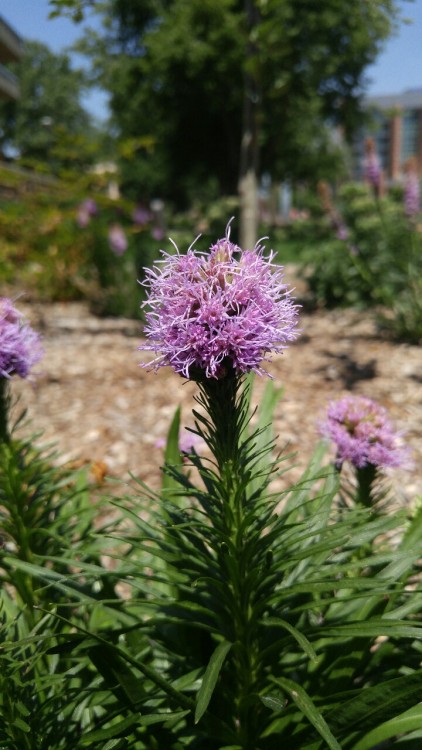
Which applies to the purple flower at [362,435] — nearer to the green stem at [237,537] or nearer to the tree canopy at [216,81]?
the green stem at [237,537]

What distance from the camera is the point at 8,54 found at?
1110cm

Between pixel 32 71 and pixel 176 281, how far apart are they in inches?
2602

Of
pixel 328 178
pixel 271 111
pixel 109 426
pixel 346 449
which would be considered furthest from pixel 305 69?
pixel 346 449

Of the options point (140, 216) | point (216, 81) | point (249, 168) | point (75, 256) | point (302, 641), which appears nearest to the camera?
point (302, 641)

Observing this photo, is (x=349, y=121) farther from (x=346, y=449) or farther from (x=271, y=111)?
(x=346, y=449)

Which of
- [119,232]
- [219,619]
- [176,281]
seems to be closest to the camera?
[176,281]

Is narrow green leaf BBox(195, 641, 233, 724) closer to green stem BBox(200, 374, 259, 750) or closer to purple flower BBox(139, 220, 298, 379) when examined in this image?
green stem BBox(200, 374, 259, 750)

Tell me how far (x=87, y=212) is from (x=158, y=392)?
4.72m

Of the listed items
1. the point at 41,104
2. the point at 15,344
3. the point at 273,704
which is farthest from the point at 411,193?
the point at 41,104

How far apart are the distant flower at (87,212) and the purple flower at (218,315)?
24.6ft

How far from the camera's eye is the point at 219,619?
1.36 meters

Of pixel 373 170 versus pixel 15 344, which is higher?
pixel 373 170

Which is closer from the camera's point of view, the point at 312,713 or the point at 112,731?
the point at 312,713

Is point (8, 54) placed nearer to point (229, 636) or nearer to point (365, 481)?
point (365, 481)
